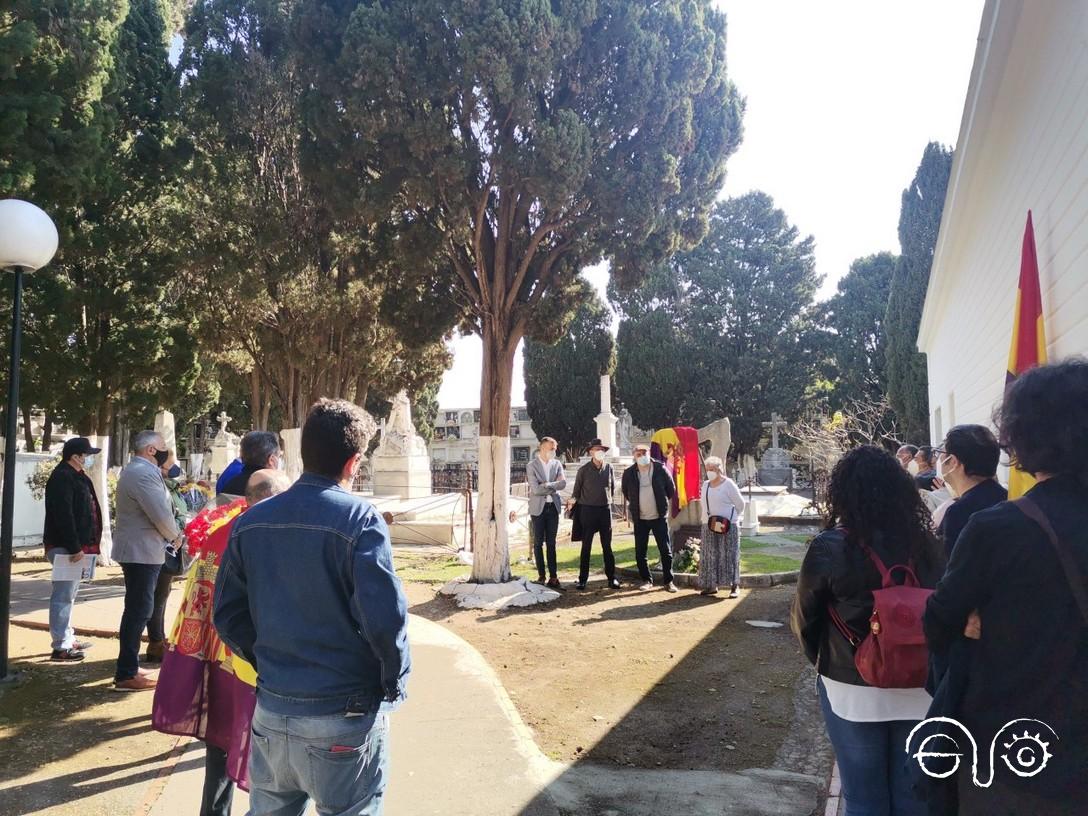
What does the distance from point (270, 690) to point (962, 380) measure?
1008 cm

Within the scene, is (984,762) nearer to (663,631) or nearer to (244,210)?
(663,631)

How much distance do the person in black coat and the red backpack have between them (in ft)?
1.59

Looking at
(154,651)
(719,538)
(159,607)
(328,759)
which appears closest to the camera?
(328,759)

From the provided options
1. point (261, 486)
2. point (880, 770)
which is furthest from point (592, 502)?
point (880, 770)

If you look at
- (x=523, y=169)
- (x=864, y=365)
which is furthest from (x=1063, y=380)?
(x=864, y=365)

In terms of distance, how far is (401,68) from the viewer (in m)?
9.05

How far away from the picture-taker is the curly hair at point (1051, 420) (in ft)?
5.81

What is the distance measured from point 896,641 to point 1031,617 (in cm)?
70

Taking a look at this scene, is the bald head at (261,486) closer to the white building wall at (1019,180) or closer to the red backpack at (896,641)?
the red backpack at (896,641)

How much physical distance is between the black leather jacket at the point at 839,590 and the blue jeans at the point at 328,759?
4.91ft

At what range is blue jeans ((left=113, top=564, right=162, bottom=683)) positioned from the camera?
16.9 feet

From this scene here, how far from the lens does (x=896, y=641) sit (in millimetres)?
2355

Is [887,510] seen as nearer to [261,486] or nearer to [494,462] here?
[261,486]

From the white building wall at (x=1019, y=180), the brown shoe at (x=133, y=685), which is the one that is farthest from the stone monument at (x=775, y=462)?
the brown shoe at (x=133, y=685)
